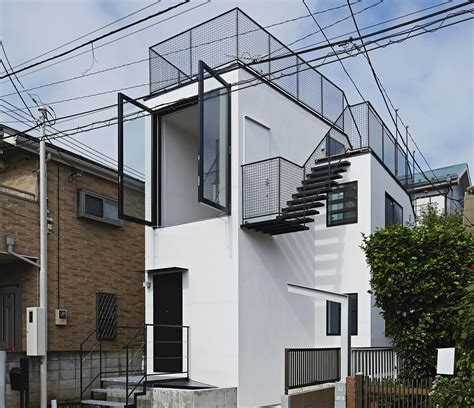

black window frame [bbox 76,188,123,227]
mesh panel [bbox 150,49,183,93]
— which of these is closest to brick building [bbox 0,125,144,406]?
black window frame [bbox 76,188,123,227]

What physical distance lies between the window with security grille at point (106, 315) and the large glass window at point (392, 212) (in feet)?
25.7

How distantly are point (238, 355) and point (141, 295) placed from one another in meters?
5.41

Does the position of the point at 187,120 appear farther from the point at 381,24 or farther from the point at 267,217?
the point at 381,24

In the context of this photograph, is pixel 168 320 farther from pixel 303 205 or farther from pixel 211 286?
pixel 303 205

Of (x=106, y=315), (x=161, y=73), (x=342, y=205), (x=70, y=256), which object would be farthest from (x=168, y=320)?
(x=161, y=73)

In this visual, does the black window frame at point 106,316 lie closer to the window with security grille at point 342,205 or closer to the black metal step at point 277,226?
the black metal step at point 277,226

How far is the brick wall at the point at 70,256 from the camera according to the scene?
14.2 m

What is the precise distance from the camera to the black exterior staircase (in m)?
13.2

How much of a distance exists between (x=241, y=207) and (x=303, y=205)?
4.56 ft

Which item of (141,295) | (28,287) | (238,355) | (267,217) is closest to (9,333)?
(28,287)

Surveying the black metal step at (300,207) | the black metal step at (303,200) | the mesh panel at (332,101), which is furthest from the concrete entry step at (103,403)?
the mesh panel at (332,101)

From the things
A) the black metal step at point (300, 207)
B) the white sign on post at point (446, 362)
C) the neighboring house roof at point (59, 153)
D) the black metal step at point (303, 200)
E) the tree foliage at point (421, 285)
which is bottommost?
the white sign on post at point (446, 362)

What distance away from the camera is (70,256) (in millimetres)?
15195

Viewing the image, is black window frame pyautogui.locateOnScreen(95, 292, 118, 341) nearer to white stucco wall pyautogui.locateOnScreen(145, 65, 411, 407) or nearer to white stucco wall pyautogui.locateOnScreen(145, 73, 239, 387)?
white stucco wall pyautogui.locateOnScreen(145, 65, 411, 407)
